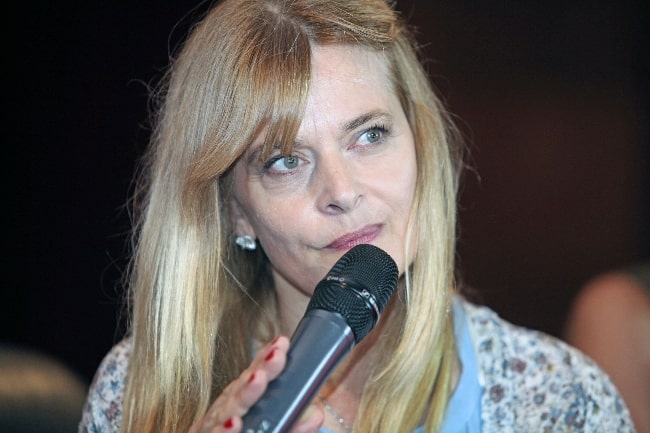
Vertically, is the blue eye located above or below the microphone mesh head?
above

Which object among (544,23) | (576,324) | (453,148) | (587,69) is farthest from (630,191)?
(453,148)

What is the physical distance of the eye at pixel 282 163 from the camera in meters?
1.46

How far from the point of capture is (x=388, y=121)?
151 centimetres

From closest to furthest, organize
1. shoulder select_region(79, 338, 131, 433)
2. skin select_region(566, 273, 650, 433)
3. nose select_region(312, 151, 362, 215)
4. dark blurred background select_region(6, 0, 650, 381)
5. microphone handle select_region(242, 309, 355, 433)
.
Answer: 1. microphone handle select_region(242, 309, 355, 433)
2. nose select_region(312, 151, 362, 215)
3. shoulder select_region(79, 338, 131, 433)
4. skin select_region(566, 273, 650, 433)
5. dark blurred background select_region(6, 0, 650, 381)

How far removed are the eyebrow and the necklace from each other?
0.54 meters

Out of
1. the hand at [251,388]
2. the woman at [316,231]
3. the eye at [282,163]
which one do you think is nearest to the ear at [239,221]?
the woman at [316,231]

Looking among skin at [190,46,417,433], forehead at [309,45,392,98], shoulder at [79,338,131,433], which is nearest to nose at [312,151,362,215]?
skin at [190,46,417,433]

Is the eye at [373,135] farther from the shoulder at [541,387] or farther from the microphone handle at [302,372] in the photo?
the microphone handle at [302,372]

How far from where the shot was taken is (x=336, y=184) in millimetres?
1393

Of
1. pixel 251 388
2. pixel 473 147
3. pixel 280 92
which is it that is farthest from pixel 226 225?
pixel 473 147

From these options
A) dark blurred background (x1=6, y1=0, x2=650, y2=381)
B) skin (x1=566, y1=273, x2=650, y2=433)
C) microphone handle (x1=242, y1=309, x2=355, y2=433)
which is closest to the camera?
microphone handle (x1=242, y1=309, x2=355, y2=433)

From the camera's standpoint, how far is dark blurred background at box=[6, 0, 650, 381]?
269 cm

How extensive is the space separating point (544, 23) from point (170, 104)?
169cm

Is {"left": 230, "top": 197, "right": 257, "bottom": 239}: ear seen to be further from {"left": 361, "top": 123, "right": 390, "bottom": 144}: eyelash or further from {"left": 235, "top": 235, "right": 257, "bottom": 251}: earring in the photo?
{"left": 361, "top": 123, "right": 390, "bottom": 144}: eyelash
